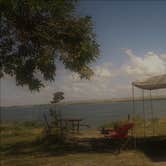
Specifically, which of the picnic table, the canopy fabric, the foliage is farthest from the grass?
the foliage

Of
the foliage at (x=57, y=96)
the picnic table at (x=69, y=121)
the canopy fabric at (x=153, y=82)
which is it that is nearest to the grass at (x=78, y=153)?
the picnic table at (x=69, y=121)

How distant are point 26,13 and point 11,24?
2.59ft

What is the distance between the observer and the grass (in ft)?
31.4

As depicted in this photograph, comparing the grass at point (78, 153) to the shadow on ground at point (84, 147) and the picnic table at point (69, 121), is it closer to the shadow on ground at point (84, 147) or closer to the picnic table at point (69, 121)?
the shadow on ground at point (84, 147)

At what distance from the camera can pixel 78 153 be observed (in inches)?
440

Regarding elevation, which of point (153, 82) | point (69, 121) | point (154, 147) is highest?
point (153, 82)

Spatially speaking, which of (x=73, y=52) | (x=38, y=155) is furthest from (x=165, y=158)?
(x=73, y=52)

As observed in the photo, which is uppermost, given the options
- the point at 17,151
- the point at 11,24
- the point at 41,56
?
the point at 11,24

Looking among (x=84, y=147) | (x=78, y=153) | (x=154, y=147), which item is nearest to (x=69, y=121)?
(x=84, y=147)

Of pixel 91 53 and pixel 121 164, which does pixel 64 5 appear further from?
pixel 121 164

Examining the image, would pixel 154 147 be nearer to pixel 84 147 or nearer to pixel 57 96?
pixel 84 147

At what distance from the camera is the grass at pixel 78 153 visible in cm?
957

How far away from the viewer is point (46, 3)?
37.2ft

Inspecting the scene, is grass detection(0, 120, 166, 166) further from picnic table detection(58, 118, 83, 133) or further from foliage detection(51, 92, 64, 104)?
foliage detection(51, 92, 64, 104)
